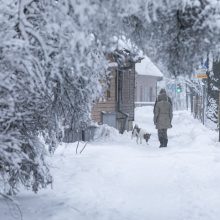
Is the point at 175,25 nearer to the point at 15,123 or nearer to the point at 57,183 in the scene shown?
the point at 15,123

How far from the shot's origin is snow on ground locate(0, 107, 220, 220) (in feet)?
26.2

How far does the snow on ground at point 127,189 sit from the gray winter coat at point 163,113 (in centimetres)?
264

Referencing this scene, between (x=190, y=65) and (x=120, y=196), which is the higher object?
(x=190, y=65)

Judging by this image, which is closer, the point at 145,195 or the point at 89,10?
the point at 89,10

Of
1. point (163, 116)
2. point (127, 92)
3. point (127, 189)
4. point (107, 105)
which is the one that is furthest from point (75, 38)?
point (127, 92)

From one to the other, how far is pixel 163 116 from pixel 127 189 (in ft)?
26.3

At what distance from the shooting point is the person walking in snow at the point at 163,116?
17562 millimetres

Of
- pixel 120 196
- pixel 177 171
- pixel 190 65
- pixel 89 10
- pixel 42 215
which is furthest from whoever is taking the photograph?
pixel 177 171

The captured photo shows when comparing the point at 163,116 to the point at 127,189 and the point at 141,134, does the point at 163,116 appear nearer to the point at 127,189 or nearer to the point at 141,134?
the point at 141,134

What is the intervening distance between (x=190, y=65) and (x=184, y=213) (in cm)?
272

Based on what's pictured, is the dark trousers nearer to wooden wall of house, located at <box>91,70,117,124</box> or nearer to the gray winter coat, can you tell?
the gray winter coat

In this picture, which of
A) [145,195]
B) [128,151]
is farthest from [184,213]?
[128,151]

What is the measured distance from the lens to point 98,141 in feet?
64.0

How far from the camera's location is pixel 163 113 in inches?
695
